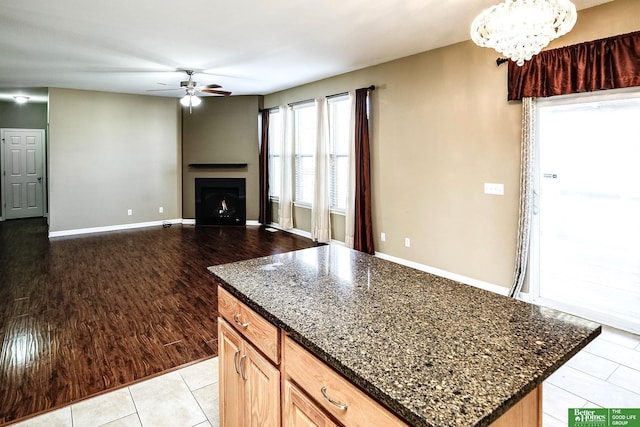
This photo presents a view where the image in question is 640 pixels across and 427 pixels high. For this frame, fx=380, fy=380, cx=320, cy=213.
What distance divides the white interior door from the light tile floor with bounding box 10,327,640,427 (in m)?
8.80

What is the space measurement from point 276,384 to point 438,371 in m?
0.65

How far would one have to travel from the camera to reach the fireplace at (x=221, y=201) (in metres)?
8.13

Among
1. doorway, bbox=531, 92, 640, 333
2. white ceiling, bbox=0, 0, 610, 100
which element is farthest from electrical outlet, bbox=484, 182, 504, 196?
white ceiling, bbox=0, 0, 610, 100

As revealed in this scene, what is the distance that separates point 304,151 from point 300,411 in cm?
620

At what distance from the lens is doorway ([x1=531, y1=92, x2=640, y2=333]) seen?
3.22 metres

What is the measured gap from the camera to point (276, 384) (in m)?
1.40

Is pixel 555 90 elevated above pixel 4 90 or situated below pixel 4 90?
below

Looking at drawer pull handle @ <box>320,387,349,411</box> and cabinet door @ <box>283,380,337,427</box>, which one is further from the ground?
drawer pull handle @ <box>320,387,349,411</box>

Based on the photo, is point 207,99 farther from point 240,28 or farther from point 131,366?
point 131,366

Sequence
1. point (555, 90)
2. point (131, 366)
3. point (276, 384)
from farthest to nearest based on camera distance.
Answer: point (555, 90) → point (131, 366) → point (276, 384)

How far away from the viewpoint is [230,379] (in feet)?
5.75

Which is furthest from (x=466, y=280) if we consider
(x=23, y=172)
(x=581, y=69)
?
(x=23, y=172)

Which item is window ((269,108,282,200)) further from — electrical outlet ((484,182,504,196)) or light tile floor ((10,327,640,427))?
light tile floor ((10,327,640,427))

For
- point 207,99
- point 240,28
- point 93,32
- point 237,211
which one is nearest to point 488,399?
point 240,28
